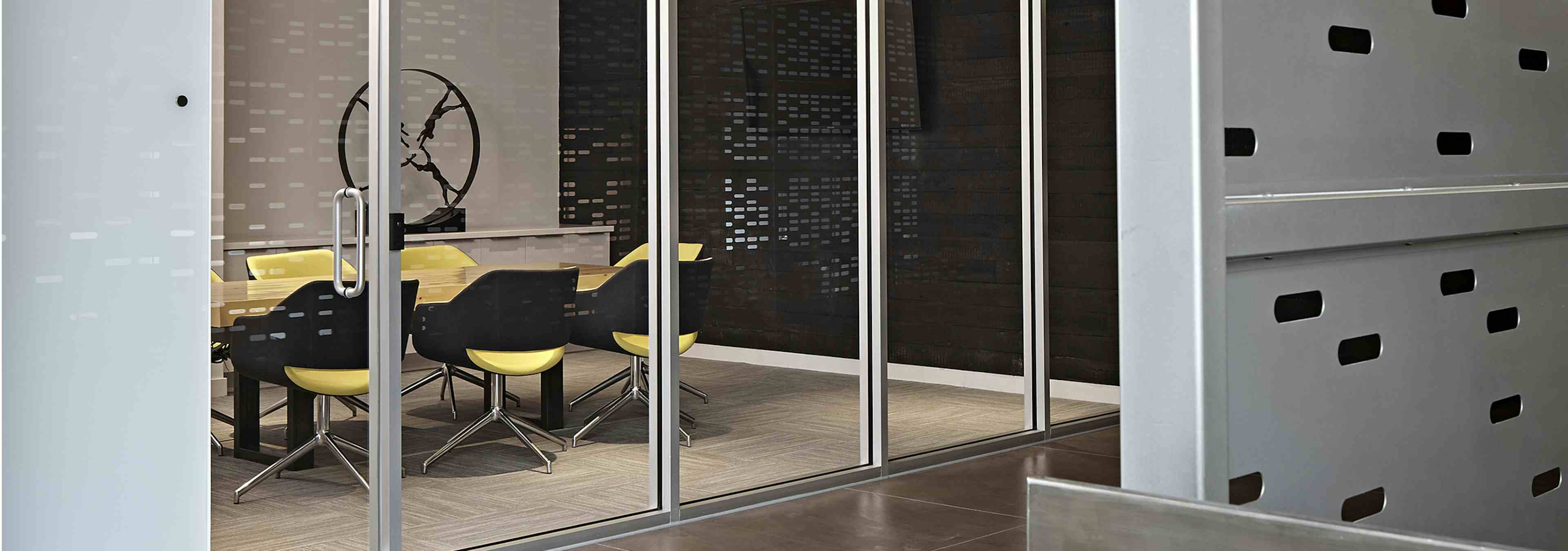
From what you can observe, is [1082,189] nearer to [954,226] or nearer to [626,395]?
[954,226]

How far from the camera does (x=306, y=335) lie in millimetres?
3852

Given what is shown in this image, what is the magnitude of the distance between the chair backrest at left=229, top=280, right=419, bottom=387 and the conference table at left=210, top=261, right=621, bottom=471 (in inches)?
1.0

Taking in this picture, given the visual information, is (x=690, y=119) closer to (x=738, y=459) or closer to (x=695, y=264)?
(x=695, y=264)

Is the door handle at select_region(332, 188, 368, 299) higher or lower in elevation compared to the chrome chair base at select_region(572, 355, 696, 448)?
higher

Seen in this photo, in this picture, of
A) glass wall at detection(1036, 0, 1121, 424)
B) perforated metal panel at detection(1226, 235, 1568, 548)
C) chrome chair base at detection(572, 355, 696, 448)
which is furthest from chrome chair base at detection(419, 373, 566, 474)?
perforated metal panel at detection(1226, 235, 1568, 548)

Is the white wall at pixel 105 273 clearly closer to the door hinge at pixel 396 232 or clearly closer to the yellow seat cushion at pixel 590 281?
the door hinge at pixel 396 232

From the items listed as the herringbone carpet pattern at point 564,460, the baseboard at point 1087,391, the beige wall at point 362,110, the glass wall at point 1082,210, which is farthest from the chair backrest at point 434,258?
the baseboard at point 1087,391

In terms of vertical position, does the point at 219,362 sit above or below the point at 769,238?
below

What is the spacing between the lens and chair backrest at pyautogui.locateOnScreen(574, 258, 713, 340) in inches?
181

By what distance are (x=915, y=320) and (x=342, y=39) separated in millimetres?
2853

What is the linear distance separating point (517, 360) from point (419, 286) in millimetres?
472

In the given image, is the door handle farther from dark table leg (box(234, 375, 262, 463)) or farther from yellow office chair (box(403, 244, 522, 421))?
dark table leg (box(234, 375, 262, 463))

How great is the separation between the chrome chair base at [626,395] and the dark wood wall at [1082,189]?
2647 mm

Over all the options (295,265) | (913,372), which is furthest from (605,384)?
(913,372)
